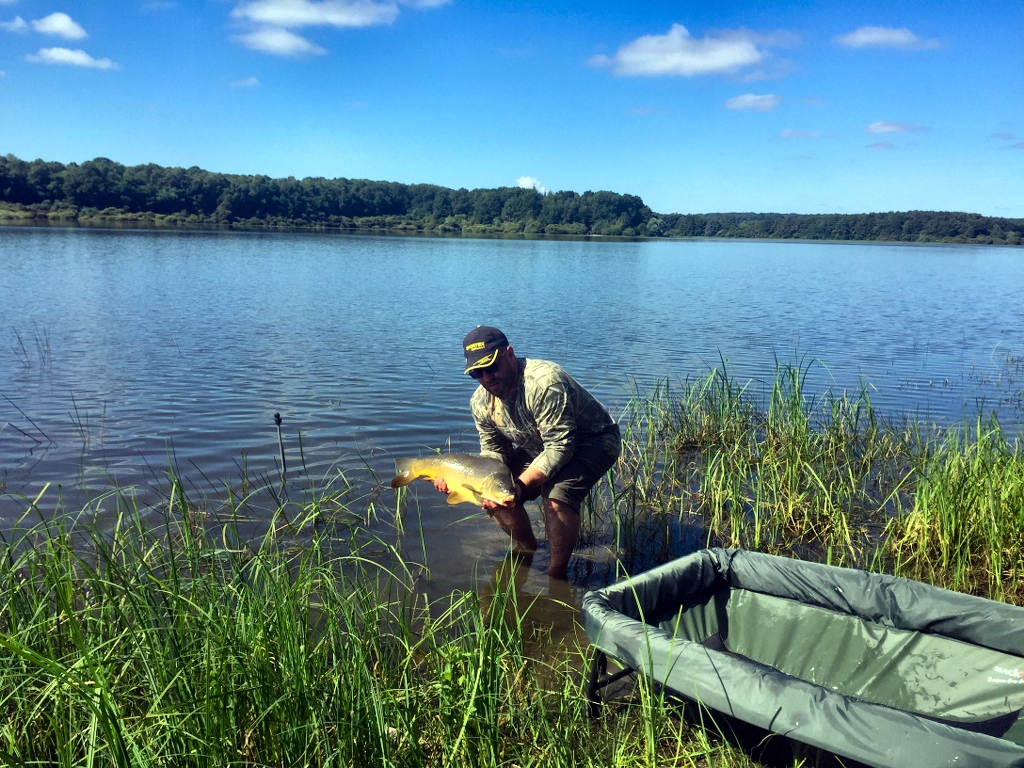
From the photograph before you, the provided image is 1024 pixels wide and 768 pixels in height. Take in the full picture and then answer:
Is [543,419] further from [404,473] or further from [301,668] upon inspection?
[301,668]

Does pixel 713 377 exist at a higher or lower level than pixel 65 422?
higher

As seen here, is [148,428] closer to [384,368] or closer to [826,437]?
[384,368]

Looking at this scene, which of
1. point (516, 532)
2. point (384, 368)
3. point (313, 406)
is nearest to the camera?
point (516, 532)

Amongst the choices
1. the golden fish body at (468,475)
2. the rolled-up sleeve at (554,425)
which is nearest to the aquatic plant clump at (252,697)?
the golden fish body at (468,475)

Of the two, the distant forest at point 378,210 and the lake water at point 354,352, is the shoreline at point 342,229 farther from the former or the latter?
the lake water at point 354,352

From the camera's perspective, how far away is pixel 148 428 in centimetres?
911

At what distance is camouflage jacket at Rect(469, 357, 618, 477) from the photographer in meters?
5.02

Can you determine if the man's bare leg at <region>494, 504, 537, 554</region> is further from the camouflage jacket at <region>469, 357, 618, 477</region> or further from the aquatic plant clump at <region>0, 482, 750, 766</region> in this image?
the aquatic plant clump at <region>0, 482, 750, 766</region>

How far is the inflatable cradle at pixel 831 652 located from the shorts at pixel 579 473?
1.28 meters

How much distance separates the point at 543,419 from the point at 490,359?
597mm

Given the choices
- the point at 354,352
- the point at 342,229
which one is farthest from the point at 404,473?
the point at 342,229

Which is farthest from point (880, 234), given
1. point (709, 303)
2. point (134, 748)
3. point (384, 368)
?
point (134, 748)

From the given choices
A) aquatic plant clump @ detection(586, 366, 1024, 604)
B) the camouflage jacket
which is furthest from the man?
aquatic plant clump @ detection(586, 366, 1024, 604)

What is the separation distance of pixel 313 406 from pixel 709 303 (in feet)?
60.8
